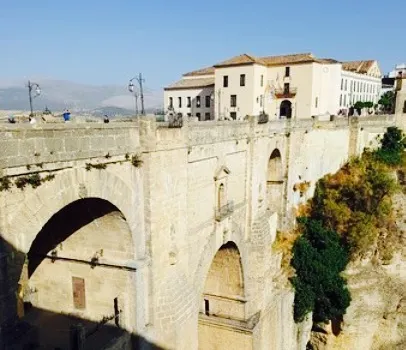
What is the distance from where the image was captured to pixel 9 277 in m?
6.50

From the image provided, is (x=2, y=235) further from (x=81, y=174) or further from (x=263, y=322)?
(x=263, y=322)

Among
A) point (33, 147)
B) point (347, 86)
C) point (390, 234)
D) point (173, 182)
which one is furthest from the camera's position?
point (347, 86)

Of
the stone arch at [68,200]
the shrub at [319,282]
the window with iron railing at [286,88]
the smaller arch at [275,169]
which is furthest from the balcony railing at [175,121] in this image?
the window with iron railing at [286,88]

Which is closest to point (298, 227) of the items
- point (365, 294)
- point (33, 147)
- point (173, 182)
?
point (365, 294)

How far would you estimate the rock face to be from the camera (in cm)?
2247

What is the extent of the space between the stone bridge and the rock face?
5.89 metres

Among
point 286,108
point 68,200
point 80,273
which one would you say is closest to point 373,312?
point 80,273

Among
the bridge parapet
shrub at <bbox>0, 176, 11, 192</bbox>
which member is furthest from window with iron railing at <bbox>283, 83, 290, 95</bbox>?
shrub at <bbox>0, 176, 11, 192</bbox>

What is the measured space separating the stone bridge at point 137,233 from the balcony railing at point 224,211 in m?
0.05

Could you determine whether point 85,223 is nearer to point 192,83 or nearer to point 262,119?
point 262,119

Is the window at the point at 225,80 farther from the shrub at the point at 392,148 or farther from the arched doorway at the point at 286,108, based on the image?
the shrub at the point at 392,148

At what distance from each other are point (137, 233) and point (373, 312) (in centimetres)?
1844

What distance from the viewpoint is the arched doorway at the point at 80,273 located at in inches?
376

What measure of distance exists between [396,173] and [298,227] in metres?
10.7
